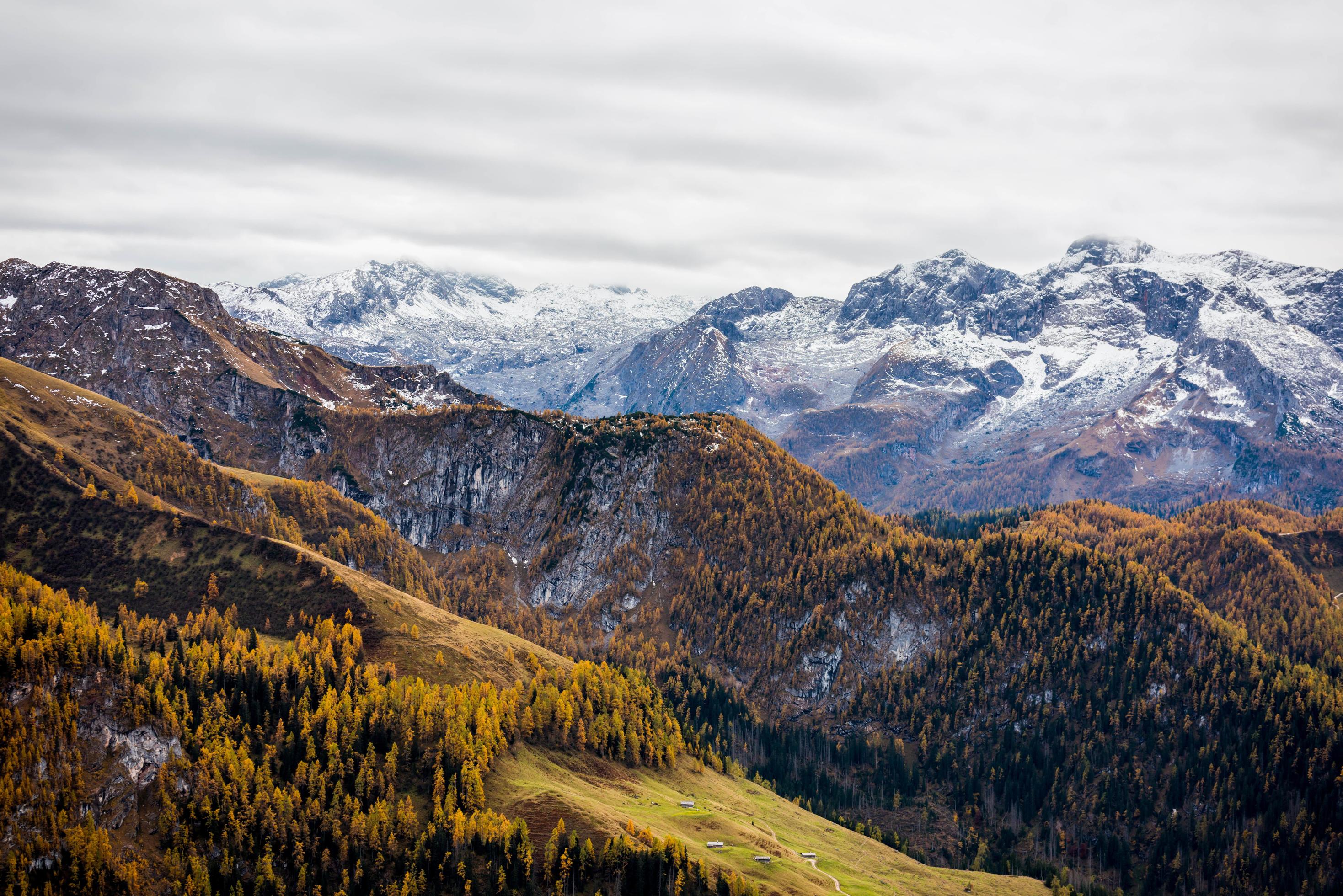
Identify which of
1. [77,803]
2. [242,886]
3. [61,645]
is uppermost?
[61,645]

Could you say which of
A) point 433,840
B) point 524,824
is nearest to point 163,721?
point 433,840

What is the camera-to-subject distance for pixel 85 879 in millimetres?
171500

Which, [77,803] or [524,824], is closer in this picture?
[77,803]

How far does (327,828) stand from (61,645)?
62.0m

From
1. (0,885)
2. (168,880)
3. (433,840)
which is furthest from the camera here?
(433,840)

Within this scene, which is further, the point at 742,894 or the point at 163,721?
the point at 163,721

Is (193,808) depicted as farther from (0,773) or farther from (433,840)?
(433,840)

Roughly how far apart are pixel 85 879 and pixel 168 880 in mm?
12878

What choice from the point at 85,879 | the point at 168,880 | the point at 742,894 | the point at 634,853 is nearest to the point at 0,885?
the point at 85,879

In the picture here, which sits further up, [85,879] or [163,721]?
[163,721]

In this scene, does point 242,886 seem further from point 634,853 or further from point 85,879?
point 634,853

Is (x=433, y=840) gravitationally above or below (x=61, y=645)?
below

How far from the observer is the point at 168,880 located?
17812cm

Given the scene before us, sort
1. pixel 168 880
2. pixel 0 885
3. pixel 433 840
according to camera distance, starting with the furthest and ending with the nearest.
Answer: pixel 433 840 < pixel 168 880 < pixel 0 885
